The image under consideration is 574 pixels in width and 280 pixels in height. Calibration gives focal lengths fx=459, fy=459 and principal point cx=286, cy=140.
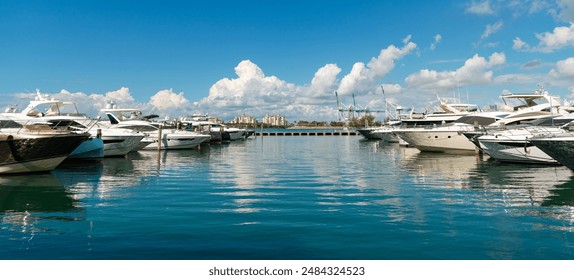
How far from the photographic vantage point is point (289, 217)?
1258cm

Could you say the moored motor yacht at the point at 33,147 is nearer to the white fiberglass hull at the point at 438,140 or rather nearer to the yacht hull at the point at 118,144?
the yacht hull at the point at 118,144

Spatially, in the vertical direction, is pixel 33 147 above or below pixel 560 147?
above

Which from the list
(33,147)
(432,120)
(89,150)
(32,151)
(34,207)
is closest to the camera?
(34,207)

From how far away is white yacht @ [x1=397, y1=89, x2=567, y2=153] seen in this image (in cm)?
3694

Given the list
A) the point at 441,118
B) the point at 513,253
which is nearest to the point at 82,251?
the point at 513,253

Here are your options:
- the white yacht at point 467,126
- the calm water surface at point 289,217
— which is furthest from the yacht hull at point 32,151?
the white yacht at point 467,126

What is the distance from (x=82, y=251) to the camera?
920 centimetres

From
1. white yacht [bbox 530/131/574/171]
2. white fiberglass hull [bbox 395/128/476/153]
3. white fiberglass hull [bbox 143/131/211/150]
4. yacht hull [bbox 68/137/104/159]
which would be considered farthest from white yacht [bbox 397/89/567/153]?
yacht hull [bbox 68/137/104/159]

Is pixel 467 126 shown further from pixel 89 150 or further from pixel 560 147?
pixel 89 150

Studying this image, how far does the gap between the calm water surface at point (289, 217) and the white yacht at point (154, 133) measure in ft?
75.3

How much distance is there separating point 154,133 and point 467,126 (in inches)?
1180

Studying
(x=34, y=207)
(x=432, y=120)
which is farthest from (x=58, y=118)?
(x=432, y=120)

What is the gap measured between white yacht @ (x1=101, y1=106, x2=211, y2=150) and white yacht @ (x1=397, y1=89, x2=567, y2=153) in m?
22.3
